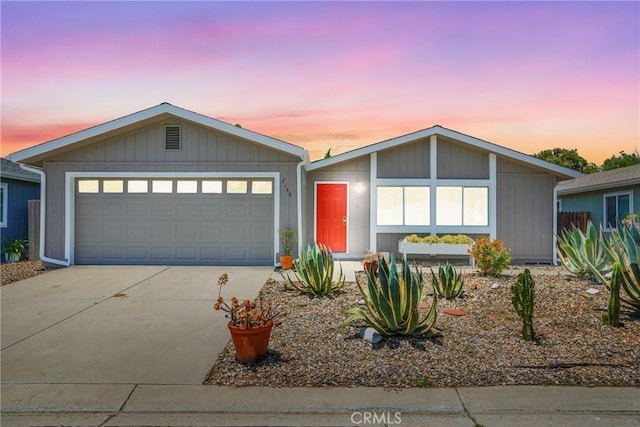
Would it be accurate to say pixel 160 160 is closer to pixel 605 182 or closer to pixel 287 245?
pixel 287 245

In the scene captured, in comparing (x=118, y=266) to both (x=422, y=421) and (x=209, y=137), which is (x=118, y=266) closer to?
(x=209, y=137)

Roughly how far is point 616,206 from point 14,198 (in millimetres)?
19960

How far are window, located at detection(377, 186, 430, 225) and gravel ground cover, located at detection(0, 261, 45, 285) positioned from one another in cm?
854

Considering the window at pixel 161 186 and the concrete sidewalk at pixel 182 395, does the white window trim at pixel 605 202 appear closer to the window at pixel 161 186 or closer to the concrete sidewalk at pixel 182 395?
the concrete sidewalk at pixel 182 395

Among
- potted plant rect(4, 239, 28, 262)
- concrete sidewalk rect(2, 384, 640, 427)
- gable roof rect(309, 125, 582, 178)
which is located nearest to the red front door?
gable roof rect(309, 125, 582, 178)

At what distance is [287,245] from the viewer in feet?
33.0

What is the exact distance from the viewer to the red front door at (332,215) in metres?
11.6

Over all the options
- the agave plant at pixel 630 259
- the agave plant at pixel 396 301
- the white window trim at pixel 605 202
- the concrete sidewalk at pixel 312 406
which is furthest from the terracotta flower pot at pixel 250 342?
the white window trim at pixel 605 202

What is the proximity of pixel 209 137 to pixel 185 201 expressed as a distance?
170 cm

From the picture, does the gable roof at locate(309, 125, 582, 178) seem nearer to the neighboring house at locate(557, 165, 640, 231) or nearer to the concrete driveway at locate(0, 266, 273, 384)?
the neighboring house at locate(557, 165, 640, 231)

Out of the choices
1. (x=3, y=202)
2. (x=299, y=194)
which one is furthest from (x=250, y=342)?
(x=3, y=202)

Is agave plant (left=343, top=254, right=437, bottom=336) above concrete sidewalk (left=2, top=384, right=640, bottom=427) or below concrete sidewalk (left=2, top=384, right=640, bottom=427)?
above

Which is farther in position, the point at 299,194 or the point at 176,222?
the point at 176,222

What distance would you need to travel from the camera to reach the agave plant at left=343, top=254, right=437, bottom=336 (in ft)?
15.0
